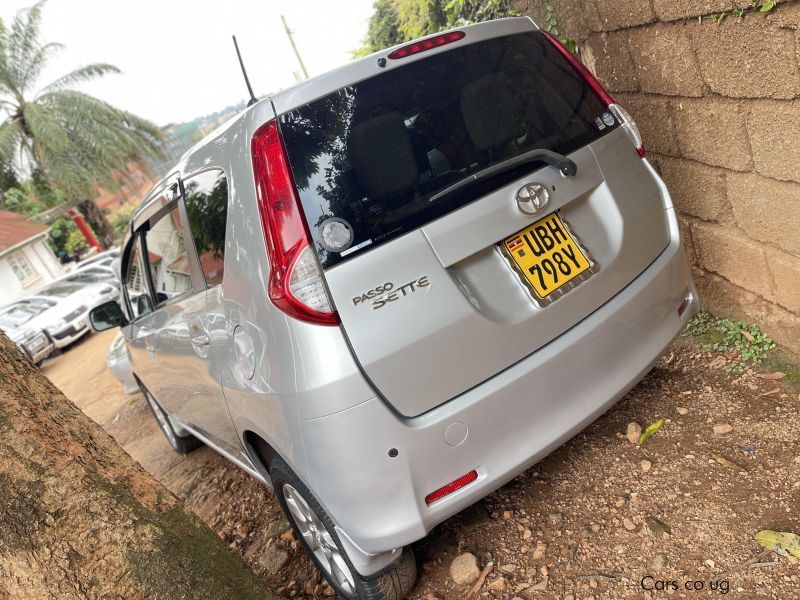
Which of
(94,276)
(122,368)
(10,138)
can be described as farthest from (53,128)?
(122,368)

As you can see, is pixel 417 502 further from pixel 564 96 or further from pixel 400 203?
pixel 564 96

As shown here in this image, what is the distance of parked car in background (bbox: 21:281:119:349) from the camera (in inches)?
586

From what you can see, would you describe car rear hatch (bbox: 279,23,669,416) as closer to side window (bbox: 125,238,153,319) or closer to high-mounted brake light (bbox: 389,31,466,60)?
high-mounted brake light (bbox: 389,31,466,60)

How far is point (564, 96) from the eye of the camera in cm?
249

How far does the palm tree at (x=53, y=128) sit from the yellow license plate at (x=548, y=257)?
21727mm

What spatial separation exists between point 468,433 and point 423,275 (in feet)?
1.72

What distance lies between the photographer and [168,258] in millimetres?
3082

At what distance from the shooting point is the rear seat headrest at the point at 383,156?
6.83 feet

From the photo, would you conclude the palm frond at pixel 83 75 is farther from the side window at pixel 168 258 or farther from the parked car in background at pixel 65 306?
the side window at pixel 168 258

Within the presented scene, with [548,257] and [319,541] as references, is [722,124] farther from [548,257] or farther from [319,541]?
[319,541]

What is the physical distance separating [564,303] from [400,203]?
0.67 metres

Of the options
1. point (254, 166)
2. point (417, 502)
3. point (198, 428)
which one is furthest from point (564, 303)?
point (198, 428)

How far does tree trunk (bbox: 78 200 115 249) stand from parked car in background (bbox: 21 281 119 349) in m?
8.11

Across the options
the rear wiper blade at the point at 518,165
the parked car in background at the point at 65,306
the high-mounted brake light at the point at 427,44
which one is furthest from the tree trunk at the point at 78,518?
the parked car in background at the point at 65,306
